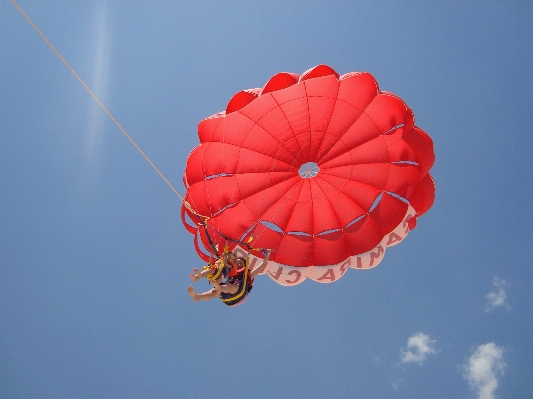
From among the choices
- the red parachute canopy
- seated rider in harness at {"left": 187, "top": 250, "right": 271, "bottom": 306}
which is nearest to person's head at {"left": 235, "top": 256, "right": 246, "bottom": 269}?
seated rider in harness at {"left": 187, "top": 250, "right": 271, "bottom": 306}

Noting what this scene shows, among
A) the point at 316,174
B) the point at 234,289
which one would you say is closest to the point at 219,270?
the point at 234,289

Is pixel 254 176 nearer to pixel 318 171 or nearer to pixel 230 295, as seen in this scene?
pixel 318 171

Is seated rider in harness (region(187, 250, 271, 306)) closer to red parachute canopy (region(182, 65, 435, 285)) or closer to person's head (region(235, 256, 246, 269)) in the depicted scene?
person's head (region(235, 256, 246, 269))

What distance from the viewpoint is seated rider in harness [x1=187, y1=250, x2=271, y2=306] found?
7.91 metres

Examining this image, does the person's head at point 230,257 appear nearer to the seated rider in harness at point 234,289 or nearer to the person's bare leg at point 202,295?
the seated rider in harness at point 234,289

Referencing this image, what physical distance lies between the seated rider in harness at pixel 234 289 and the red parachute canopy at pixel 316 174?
141 centimetres

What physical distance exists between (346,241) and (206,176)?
3.25m

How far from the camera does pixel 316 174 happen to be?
10.3 meters

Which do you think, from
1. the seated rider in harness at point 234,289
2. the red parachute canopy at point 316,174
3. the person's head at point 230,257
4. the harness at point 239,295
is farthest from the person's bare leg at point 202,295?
the red parachute canopy at point 316,174

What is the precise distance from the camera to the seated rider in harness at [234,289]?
26.0 feet

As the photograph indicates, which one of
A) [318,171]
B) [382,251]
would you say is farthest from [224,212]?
[382,251]

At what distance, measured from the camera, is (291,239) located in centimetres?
989

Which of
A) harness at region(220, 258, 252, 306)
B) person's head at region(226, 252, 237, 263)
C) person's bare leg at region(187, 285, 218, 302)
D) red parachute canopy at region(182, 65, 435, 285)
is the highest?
red parachute canopy at region(182, 65, 435, 285)

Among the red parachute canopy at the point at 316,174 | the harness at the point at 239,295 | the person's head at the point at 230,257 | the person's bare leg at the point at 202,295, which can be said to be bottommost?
the person's bare leg at the point at 202,295
